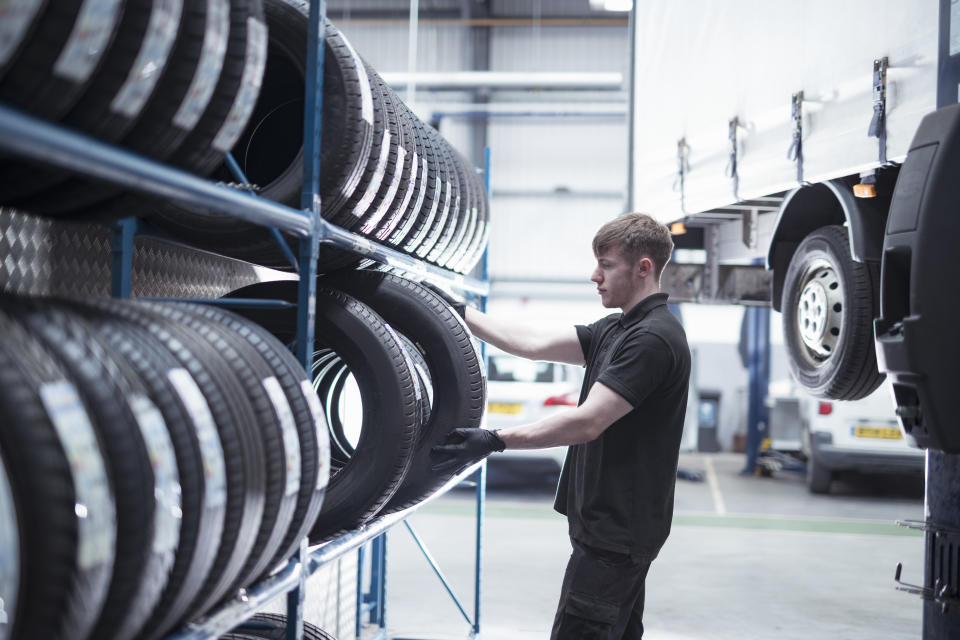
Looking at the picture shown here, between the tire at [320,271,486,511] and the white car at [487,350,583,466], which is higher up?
the tire at [320,271,486,511]

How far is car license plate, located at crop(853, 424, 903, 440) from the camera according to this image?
10.1m

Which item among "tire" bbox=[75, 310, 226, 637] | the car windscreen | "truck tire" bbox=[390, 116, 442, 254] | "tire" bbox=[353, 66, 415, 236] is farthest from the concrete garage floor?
"tire" bbox=[75, 310, 226, 637]

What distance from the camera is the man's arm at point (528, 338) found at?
396 centimetres

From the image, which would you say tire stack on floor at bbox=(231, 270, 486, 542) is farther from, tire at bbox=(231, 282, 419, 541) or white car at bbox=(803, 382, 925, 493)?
white car at bbox=(803, 382, 925, 493)

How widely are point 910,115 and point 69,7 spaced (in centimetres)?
326

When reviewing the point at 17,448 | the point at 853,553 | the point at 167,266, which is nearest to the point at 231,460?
the point at 17,448

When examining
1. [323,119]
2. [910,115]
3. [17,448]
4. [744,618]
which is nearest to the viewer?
[17,448]

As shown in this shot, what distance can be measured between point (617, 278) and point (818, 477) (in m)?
8.70

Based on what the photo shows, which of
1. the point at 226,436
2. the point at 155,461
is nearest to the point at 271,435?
the point at 226,436

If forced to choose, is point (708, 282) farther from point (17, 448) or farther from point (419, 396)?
point (17, 448)

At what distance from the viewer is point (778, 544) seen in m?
8.35

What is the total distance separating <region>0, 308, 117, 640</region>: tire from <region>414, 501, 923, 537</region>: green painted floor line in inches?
313

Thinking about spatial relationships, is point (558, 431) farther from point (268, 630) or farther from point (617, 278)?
point (268, 630)

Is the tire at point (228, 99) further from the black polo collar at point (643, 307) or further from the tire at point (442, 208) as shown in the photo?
the tire at point (442, 208)
